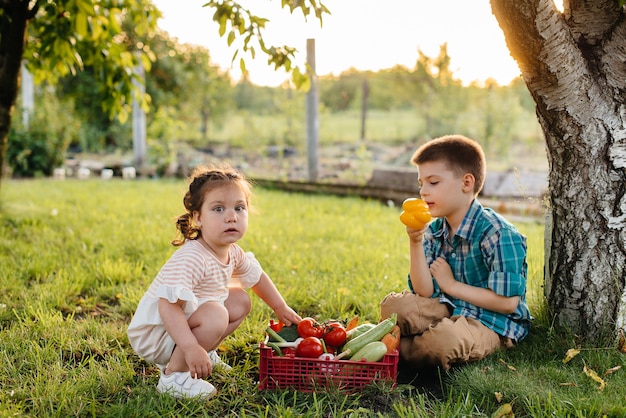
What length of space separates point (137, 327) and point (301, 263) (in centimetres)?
202

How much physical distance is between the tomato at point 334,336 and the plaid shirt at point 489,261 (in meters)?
0.59

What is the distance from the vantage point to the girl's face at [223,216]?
8.59ft

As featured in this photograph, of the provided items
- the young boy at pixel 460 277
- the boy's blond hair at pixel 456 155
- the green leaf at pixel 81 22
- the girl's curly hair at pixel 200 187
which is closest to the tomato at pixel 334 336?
the young boy at pixel 460 277

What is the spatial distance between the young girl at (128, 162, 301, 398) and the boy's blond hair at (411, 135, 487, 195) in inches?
35.0

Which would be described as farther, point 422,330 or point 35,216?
point 35,216

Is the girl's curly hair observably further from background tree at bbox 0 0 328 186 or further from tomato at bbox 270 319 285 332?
background tree at bbox 0 0 328 186

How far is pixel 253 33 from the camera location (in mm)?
3822

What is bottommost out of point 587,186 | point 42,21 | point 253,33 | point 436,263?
point 436,263

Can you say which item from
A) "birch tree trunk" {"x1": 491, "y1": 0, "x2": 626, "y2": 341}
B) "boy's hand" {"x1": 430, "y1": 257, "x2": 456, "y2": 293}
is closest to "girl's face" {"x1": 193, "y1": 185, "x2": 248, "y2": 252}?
"boy's hand" {"x1": 430, "y1": 257, "x2": 456, "y2": 293}

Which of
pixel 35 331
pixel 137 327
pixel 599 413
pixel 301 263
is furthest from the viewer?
pixel 301 263

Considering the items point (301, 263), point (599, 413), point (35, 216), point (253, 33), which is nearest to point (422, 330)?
point (599, 413)

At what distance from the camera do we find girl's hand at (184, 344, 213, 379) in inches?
93.3

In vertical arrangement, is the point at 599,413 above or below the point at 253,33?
below

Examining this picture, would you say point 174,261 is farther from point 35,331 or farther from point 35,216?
point 35,216
